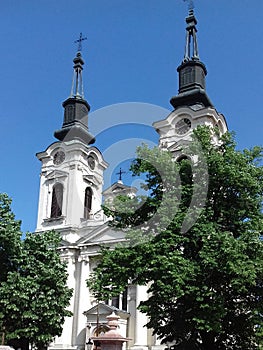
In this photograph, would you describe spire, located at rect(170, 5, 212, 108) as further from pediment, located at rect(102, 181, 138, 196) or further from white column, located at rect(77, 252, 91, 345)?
white column, located at rect(77, 252, 91, 345)

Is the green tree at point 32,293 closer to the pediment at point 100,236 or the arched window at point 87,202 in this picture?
the pediment at point 100,236

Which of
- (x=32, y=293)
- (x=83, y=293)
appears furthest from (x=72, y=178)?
(x=32, y=293)

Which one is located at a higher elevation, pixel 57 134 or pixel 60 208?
pixel 57 134

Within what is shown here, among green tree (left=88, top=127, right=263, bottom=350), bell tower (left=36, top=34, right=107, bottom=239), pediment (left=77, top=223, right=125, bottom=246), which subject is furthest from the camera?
bell tower (left=36, top=34, right=107, bottom=239)

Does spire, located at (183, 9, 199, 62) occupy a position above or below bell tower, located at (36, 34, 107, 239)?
above

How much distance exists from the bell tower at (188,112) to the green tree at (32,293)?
10.8 m

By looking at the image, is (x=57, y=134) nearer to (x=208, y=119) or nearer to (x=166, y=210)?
(x=208, y=119)

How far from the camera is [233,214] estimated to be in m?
16.8

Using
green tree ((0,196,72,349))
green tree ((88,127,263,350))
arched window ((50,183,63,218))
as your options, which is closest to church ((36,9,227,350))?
arched window ((50,183,63,218))

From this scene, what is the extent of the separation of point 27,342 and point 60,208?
1281cm

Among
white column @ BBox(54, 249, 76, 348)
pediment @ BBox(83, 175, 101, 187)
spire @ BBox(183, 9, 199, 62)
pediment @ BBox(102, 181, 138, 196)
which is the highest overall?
spire @ BBox(183, 9, 199, 62)

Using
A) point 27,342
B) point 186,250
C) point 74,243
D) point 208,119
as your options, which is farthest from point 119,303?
point 186,250

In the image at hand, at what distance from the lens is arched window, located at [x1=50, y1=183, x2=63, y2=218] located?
3566 cm

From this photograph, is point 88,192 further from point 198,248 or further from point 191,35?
point 198,248
